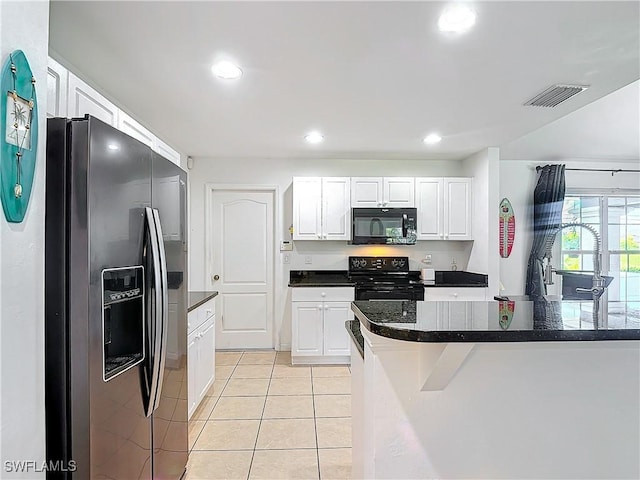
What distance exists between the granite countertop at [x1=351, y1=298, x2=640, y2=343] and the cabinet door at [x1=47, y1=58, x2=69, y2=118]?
1.32 m

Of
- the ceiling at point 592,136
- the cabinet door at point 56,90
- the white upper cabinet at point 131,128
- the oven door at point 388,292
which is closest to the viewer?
the cabinet door at point 56,90

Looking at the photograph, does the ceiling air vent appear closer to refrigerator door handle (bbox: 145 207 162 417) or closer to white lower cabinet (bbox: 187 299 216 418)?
refrigerator door handle (bbox: 145 207 162 417)

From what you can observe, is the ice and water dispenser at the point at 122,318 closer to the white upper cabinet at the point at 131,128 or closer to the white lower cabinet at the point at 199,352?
the white upper cabinet at the point at 131,128

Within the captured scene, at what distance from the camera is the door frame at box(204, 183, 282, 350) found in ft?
15.7

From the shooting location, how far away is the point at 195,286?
4770 millimetres

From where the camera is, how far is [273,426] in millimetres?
2814

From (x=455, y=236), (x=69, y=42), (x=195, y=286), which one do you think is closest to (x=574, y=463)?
(x=69, y=42)

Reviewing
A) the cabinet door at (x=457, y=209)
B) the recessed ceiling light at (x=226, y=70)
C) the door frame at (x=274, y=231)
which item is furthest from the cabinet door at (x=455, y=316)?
the door frame at (x=274, y=231)

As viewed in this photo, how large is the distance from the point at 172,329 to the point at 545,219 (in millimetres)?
4896

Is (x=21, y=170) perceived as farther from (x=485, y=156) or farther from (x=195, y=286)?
(x=485, y=156)

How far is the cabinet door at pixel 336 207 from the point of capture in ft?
14.8

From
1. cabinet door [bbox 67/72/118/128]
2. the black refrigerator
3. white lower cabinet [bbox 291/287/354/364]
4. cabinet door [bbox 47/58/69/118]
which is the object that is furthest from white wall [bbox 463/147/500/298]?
cabinet door [bbox 47/58/69/118]

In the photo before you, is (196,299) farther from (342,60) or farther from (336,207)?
(336,207)

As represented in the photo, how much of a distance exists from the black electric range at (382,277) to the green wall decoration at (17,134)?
3.49 m
